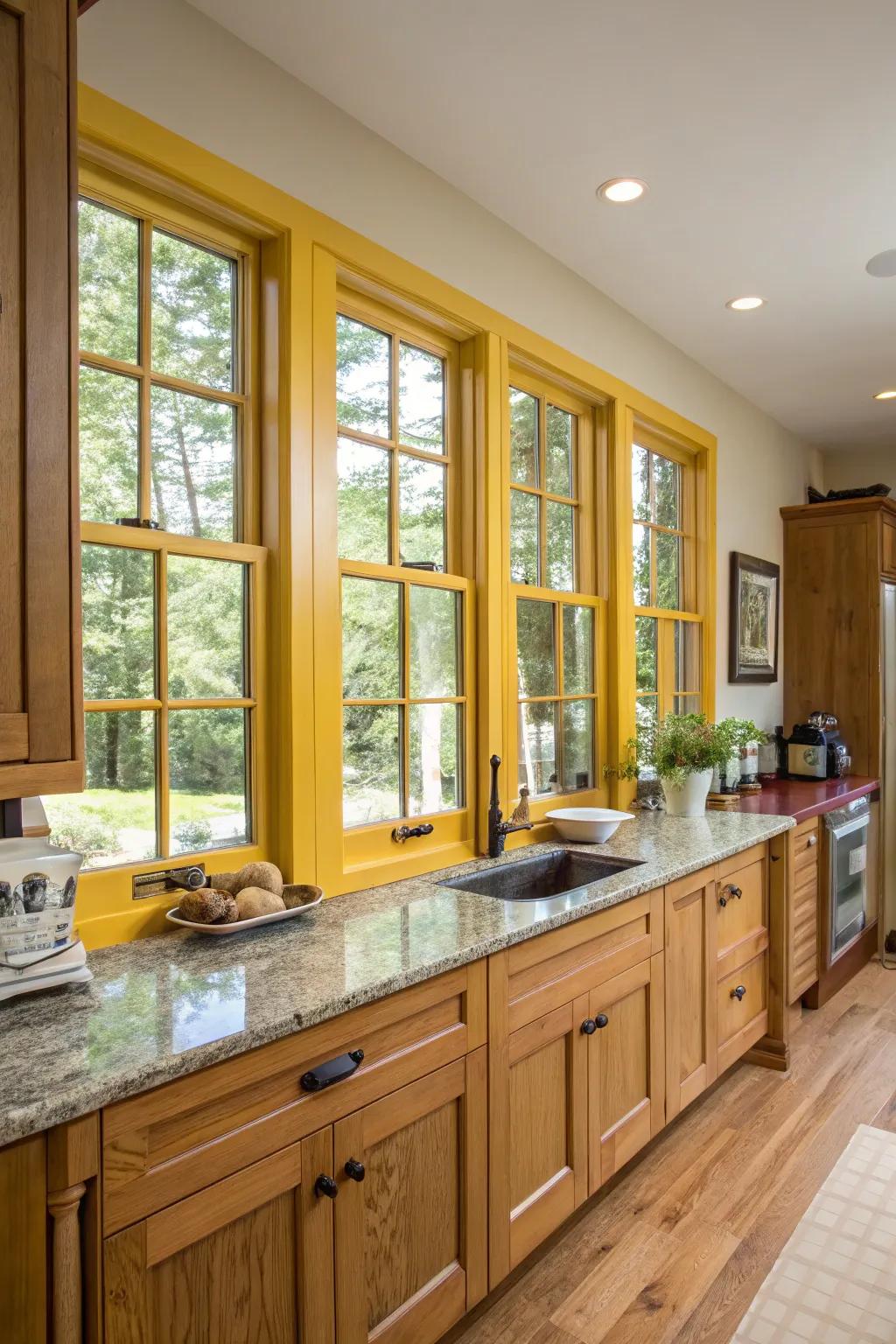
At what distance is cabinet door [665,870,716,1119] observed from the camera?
2.41m

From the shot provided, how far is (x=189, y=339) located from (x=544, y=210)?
1.29m

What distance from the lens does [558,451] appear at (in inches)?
122

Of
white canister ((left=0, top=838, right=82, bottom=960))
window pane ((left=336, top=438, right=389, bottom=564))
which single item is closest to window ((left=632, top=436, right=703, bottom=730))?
window pane ((left=336, top=438, right=389, bottom=564))

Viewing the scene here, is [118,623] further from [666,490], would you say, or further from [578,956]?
[666,490]

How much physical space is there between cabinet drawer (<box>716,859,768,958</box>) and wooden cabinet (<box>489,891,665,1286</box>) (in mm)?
470

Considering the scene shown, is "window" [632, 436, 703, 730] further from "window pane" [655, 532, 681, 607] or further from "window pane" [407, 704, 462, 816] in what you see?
"window pane" [407, 704, 462, 816]

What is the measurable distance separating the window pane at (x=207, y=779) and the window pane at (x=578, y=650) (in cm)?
142

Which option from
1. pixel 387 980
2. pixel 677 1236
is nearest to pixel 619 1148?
pixel 677 1236

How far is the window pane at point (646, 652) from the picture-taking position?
11.5ft

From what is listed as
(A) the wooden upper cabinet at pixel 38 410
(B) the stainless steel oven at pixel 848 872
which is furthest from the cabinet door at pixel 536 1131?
(B) the stainless steel oven at pixel 848 872

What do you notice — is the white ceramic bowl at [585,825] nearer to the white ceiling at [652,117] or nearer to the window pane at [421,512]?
the window pane at [421,512]

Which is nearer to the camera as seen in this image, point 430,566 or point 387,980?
point 387,980

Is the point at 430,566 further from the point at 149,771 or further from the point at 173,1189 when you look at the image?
the point at 173,1189

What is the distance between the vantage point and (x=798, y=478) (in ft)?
16.3
